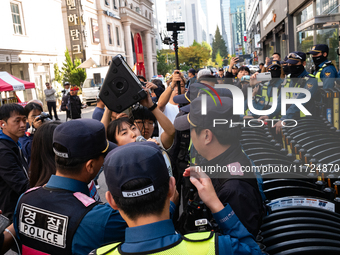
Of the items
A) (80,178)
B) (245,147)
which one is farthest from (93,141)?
(245,147)

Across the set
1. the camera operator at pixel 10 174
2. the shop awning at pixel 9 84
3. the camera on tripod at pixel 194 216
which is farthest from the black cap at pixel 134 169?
the shop awning at pixel 9 84

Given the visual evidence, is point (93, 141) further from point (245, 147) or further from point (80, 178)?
point (245, 147)

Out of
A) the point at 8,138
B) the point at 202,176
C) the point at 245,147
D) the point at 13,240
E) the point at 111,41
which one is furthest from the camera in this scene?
the point at 111,41

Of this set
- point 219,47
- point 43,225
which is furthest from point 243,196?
point 219,47

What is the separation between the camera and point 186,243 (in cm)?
126

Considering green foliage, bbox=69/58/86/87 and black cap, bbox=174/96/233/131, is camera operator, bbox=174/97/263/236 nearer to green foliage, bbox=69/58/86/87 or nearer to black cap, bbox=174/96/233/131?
black cap, bbox=174/96/233/131

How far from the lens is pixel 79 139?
1838 millimetres

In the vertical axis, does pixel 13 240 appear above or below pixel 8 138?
below

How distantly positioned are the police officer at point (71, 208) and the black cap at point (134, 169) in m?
0.40

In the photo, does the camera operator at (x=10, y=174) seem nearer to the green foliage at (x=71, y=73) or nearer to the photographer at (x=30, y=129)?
the photographer at (x=30, y=129)

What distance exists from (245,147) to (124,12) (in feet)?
149

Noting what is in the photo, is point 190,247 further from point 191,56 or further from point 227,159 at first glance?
point 191,56

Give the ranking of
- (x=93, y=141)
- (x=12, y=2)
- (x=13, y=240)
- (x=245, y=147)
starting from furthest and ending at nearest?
1. (x=12, y=2)
2. (x=245, y=147)
3. (x=13, y=240)
4. (x=93, y=141)

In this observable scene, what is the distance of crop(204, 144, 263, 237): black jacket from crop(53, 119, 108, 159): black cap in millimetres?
774
